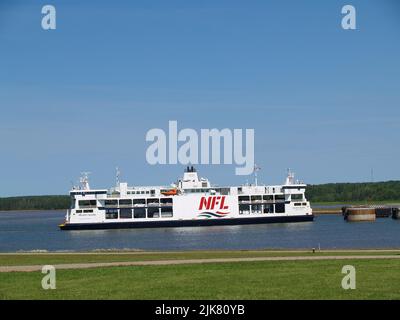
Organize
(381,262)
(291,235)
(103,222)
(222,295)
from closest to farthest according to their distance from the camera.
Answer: (222,295)
(381,262)
(291,235)
(103,222)

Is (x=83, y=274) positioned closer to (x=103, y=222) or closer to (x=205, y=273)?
(x=205, y=273)

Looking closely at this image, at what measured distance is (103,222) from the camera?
276 ft

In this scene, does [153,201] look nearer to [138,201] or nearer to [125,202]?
[138,201]

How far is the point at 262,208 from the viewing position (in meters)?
87.4

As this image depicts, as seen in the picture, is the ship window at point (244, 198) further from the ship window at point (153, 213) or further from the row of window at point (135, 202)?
the ship window at point (153, 213)

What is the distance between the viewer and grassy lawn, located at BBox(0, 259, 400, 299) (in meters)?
17.9

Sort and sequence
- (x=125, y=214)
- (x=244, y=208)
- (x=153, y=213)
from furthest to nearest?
(x=244, y=208) < (x=153, y=213) < (x=125, y=214)

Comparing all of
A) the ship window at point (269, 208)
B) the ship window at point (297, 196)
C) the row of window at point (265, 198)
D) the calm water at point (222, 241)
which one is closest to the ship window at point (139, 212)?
the calm water at point (222, 241)

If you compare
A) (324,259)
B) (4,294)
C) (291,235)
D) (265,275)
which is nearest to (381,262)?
(324,259)

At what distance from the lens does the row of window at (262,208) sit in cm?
8694

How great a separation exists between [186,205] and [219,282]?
2525 inches

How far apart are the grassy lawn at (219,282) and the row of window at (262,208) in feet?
202

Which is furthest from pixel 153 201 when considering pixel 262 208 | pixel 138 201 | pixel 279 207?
pixel 279 207

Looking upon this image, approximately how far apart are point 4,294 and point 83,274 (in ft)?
15.0
